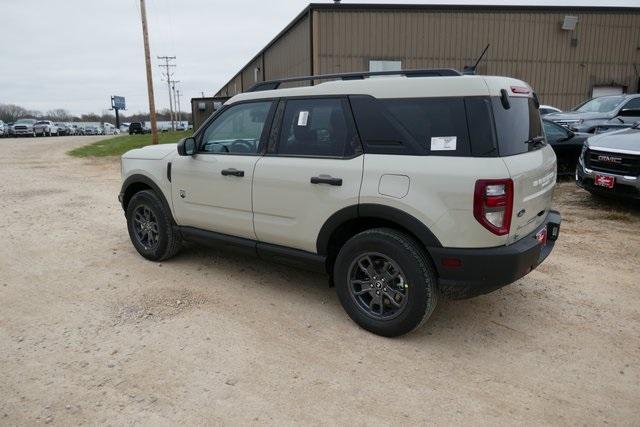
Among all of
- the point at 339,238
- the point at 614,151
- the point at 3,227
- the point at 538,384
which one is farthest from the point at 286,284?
the point at 614,151

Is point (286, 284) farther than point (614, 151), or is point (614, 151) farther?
point (614, 151)

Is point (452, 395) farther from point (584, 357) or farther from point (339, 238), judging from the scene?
point (339, 238)

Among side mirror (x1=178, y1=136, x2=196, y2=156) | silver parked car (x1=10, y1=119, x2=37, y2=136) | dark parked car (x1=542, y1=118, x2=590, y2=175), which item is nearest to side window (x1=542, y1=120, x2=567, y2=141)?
dark parked car (x1=542, y1=118, x2=590, y2=175)

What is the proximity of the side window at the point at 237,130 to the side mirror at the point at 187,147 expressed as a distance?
8 cm

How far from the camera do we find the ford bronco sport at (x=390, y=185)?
3.08m

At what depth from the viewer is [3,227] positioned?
690cm

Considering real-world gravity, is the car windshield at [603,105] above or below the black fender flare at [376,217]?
above

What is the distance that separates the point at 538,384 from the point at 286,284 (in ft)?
7.78

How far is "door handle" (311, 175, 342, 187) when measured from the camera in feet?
11.6

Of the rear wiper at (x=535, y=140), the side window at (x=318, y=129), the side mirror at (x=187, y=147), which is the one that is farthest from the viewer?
the side mirror at (x=187, y=147)

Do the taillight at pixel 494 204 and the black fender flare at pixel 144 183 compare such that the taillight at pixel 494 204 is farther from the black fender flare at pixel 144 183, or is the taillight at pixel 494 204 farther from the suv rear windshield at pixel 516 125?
the black fender flare at pixel 144 183

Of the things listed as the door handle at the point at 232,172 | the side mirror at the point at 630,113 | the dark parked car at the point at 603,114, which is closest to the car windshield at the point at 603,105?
the dark parked car at the point at 603,114

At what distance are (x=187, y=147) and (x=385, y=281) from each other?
2.34 metres

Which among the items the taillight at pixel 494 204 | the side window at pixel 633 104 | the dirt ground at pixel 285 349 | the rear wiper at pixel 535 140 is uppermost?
the side window at pixel 633 104
